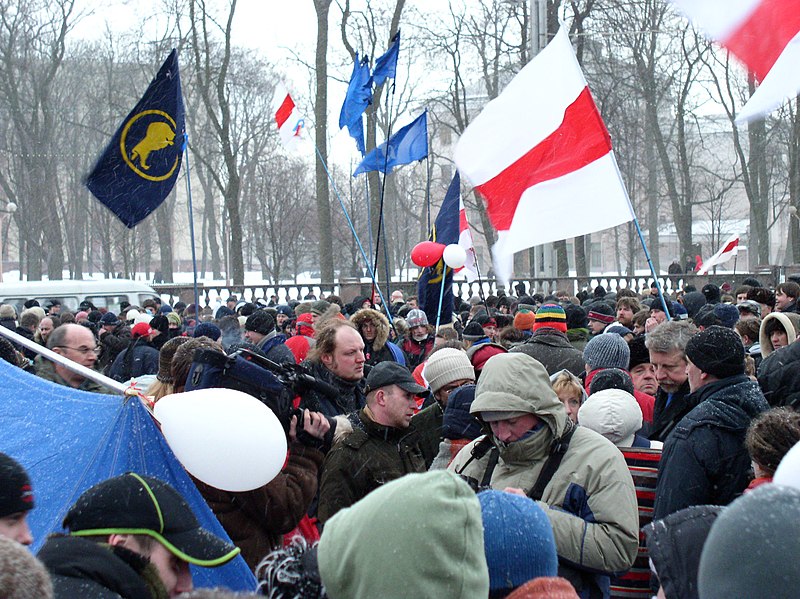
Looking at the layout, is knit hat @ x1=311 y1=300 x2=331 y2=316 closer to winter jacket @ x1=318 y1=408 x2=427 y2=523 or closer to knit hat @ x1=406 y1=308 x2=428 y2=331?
knit hat @ x1=406 y1=308 x2=428 y2=331

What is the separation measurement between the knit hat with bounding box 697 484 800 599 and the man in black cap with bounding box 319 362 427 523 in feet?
7.98

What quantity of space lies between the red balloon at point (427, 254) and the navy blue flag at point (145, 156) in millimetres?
2904

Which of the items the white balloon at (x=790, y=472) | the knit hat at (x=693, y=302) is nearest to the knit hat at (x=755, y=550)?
the white balloon at (x=790, y=472)

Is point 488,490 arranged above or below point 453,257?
below

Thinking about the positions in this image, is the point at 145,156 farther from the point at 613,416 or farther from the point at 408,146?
the point at 613,416

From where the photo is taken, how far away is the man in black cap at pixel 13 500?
2482mm

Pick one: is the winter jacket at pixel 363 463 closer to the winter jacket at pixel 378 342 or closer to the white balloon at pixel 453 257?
the winter jacket at pixel 378 342

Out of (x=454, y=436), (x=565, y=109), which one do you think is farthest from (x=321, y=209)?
(x=454, y=436)

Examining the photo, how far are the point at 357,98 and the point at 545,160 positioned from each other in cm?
644

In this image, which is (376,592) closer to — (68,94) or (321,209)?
(321,209)

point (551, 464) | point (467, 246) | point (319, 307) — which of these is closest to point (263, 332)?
point (319, 307)

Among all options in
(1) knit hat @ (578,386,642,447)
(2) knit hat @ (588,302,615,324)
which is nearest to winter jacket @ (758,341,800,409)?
(1) knit hat @ (578,386,642,447)

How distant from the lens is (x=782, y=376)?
5578 millimetres

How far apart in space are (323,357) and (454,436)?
4.28 feet
